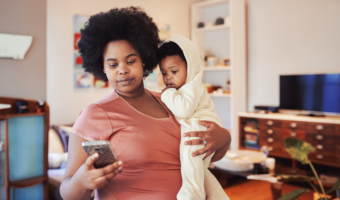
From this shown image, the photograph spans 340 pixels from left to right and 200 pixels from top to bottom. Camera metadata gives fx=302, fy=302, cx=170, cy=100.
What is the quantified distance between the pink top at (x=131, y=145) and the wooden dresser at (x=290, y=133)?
2.59 metres

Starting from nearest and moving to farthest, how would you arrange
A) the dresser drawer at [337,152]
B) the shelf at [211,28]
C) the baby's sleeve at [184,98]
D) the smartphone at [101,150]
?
the smartphone at [101,150] < the baby's sleeve at [184,98] < the dresser drawer at [337,152] < the shelf at [211,28]

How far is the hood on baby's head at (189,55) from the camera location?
1160 mm

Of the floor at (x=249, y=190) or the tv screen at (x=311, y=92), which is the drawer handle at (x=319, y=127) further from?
the floor at (x=249, y=190)

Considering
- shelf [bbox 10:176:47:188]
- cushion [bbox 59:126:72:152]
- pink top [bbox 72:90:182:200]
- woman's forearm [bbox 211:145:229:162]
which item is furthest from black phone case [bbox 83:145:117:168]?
cushion [bbox 59:126:72:152]

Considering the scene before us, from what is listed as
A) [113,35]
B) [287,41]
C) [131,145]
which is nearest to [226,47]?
[287,41]

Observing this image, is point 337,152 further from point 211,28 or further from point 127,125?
point 127,125

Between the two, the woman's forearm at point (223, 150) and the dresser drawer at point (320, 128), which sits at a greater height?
the woman's forearm at point (223, 150)

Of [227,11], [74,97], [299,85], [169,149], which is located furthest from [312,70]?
[169,149]

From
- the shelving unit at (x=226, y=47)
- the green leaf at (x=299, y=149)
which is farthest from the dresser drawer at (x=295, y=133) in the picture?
the green leaf at (x=299, y=149)

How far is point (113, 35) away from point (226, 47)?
13.5ft

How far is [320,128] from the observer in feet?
11.5

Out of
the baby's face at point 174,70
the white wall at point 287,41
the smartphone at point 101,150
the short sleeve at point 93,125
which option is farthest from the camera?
the white wall at point 287,41

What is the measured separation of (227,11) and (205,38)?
577 mm

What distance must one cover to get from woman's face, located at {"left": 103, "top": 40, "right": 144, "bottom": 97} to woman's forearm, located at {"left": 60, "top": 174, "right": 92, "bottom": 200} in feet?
1.02
